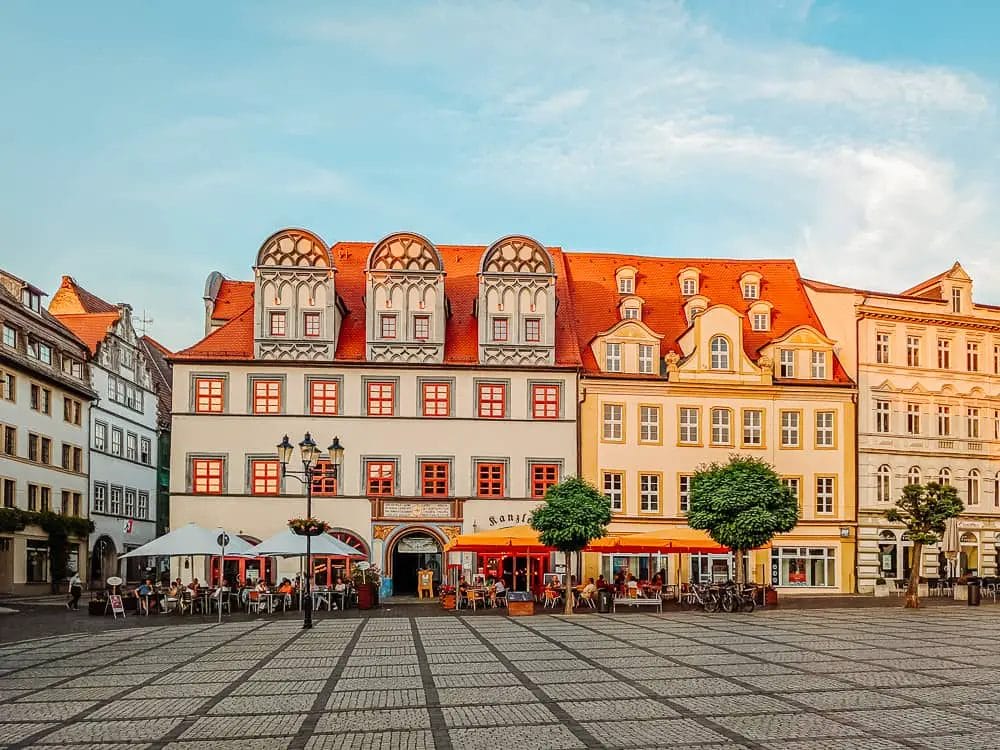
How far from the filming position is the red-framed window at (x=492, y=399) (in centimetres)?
4850

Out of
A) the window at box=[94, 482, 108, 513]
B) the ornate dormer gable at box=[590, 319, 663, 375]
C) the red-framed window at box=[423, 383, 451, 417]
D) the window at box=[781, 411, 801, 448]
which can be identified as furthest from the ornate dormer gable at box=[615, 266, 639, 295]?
the window at box=[94, 482, 108, 513]

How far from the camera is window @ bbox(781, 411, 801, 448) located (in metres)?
50.5

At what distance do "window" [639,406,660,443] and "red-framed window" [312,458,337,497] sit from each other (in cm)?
1283

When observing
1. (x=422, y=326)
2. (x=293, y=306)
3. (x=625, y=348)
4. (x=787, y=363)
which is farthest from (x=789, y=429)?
(x=293, y=306)

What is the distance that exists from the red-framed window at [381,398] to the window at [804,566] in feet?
56.6

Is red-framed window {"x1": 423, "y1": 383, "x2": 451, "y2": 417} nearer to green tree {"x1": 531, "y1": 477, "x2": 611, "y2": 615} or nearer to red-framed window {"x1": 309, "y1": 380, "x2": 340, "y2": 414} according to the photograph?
red-framed window {"x1": 309, "y1": 380, "x2": 340, "y2": 414}

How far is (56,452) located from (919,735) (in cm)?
5142

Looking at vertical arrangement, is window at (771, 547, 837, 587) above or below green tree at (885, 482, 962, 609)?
below

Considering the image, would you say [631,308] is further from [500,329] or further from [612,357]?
[500,329]

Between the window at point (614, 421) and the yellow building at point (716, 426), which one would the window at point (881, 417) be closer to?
the yellow building at point (716, 426)

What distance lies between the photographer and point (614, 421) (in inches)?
1938

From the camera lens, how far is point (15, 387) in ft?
172

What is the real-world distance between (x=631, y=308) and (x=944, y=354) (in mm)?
14515

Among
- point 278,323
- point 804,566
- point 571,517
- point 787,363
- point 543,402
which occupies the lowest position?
point 804,566
